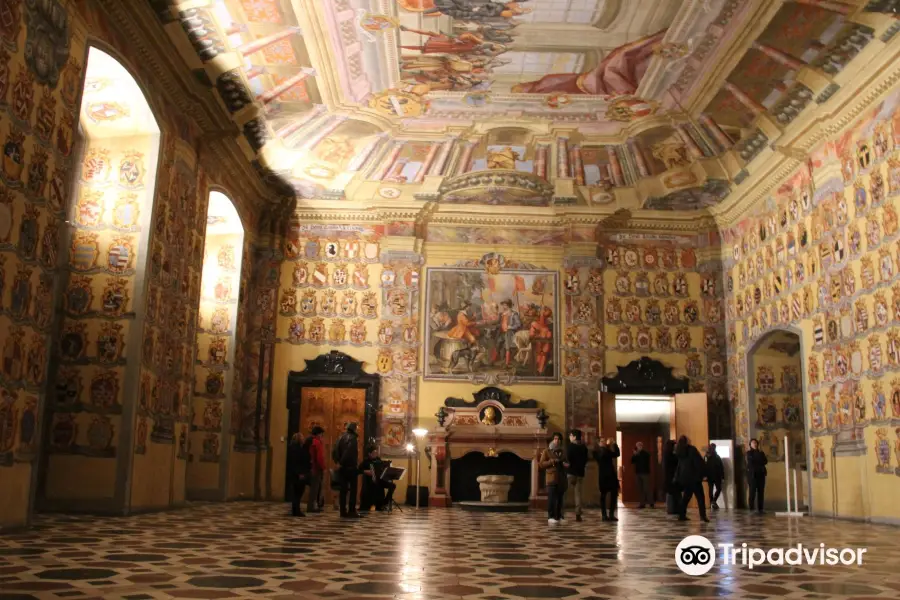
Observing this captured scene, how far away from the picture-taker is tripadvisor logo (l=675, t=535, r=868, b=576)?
21.1ft

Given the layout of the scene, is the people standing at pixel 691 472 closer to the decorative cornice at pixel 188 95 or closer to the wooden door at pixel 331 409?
the wooden door at pixel 331 409

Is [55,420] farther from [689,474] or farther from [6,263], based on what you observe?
[689,474]

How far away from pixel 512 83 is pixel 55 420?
10.1m

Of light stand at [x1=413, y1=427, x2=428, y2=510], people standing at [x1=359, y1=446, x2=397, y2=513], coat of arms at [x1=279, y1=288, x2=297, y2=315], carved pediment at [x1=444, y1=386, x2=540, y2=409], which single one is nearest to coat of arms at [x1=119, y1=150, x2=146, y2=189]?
people standing at [x1=359, y1=446, x2=397, y2=513]

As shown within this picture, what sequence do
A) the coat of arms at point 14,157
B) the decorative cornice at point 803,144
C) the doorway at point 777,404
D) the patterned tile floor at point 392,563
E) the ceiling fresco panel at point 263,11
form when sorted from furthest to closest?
the doorway at point 777,404 < the decorative cornice at point 803,144 < the ceiling fresco panel at point 263,11 < the coat of arms at point 14,157 < the patterned tile floor at point 392,563

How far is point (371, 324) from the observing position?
1917cm

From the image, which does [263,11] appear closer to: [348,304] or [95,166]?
[95,166]

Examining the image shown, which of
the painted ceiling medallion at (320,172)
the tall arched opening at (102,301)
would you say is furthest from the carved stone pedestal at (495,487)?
the painted ceiling medallion at (320,172)

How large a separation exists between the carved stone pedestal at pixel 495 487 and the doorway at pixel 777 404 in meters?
5.40

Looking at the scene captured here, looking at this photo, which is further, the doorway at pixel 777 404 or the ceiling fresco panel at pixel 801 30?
the doorway at pixel 777 404

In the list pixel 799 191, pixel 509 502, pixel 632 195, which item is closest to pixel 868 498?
pixel 799 191

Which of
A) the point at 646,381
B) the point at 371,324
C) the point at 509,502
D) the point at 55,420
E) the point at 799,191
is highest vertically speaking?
the point at 799,191

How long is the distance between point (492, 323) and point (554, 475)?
7.62 metres

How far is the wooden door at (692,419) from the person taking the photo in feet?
58.9
